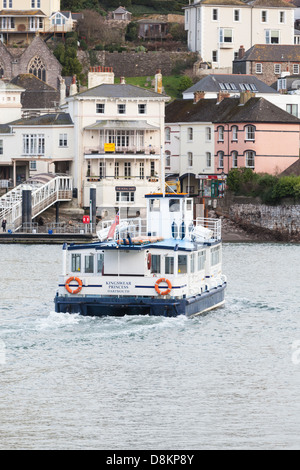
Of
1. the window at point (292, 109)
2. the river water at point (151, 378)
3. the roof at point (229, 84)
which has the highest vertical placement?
the roof at point (229, 84)

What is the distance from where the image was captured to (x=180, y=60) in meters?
133

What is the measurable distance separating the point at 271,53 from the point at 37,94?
2510 cm

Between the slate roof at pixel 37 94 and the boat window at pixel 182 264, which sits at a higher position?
the slate roof at pixel 37 94

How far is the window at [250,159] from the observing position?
9647 centimetres

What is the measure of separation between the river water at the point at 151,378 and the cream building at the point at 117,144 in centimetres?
4033

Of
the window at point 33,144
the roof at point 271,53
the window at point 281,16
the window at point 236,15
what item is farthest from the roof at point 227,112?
the window at point 281,16

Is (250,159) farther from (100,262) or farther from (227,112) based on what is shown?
(100,262)

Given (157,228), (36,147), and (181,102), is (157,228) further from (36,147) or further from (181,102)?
(181,102)

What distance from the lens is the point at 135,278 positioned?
4319 centimetres

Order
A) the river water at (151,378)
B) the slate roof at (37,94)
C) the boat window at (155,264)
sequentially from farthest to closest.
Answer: the slate roof at (37,94) → the boat window at (155,264) → the river water at (151,378)

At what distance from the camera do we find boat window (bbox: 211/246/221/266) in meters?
48.7

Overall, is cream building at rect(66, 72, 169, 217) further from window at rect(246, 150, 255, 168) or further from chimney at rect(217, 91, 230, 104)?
chimney at rect(217, 91, 230, 104)

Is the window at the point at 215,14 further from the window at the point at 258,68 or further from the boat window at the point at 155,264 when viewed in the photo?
the boat window at the point at 155,264

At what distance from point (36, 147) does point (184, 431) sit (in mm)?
67492
